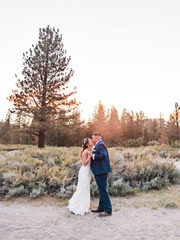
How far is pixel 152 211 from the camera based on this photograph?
588 cm

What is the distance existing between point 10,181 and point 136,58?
15.7m

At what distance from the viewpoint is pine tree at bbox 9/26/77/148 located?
22.5 m

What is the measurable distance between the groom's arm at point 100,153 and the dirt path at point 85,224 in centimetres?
151

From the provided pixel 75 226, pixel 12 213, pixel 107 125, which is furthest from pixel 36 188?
pixel 107 125

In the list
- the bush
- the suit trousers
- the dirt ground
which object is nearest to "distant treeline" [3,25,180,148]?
the bush

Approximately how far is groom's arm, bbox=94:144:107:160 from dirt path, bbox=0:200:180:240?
151 cm

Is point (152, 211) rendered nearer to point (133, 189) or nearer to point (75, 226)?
point (133, 189)

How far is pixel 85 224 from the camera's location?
4.87 metres

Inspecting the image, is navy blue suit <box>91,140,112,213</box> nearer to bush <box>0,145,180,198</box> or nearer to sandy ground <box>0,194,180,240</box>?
sandy ground <box>0,194,180,240</box>

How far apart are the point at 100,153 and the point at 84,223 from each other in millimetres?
1740

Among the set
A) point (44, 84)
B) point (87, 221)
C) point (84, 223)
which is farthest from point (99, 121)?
point (84, 223)

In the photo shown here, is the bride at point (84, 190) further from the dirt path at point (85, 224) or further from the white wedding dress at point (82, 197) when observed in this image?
the dirt path at point (85, 224)

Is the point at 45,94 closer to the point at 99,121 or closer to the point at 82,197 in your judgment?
the point at 82,197

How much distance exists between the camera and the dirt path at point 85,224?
414 centimetres
